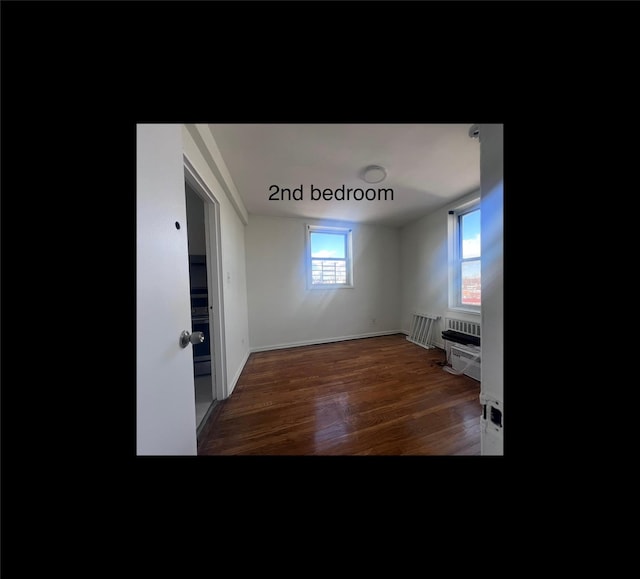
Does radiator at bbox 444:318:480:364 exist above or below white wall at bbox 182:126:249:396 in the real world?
below

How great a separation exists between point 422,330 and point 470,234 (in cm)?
145

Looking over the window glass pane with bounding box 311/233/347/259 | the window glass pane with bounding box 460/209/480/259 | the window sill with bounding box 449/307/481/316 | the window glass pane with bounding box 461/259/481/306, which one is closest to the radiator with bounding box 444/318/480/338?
the window sill with bounding box 449/307/481/316

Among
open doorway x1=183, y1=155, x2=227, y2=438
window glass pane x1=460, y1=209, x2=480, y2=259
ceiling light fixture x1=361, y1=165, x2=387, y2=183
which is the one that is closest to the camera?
open doorway x1=183, y1=155, x2=227, y2=438

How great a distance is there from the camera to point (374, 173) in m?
1.57

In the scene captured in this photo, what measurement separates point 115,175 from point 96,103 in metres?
0.17

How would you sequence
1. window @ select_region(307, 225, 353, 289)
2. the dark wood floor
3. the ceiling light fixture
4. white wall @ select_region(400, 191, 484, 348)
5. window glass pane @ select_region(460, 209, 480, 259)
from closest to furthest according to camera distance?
1. the dark wood floor
2. the ceiling light fixture
3. window glass pane @ select_region(460, 209, 480, 259)
4. white wall @ select_region(400, 191, 484, 348)
5. window @ select_region(307, 225, 353, 289)

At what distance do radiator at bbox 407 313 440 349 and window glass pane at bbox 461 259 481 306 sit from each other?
465 mm

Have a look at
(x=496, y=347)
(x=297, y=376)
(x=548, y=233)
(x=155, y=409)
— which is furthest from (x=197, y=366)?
(x=548, y=233)

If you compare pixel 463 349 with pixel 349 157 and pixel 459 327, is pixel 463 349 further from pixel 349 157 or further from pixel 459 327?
pixel 349 157

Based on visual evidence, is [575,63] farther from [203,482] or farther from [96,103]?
[203,482]

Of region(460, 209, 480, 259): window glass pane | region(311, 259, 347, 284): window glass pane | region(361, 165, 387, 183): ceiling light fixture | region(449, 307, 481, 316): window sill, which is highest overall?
region(361, 165, 387, 183): ceiling light fixture

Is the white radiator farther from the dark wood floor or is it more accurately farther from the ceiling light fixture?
the ceiling light fixture

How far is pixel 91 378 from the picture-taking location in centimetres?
45

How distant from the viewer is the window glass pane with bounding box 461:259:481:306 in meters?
2.36
